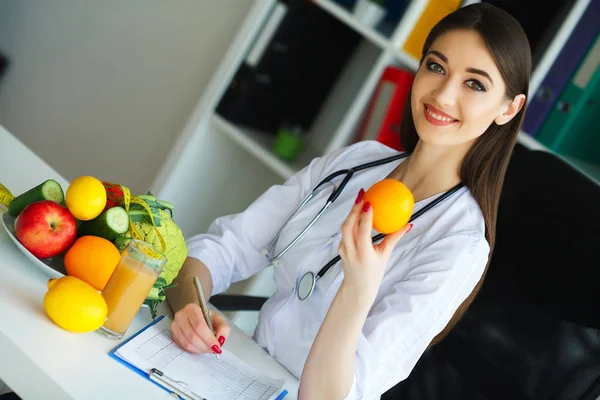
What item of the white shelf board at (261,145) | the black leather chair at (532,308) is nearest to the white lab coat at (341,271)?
the black leather chair at (532,308)

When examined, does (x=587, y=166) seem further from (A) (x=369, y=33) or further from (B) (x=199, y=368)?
(B) (x=199, y=368)

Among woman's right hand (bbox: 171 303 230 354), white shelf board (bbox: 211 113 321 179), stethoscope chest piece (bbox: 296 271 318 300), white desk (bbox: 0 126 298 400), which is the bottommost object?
white desk (bbox: 0 126 298 400)

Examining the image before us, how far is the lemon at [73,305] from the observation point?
925 mm

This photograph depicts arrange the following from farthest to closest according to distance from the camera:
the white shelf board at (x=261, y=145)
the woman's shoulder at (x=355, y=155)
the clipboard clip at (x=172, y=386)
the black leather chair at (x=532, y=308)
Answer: the white shelf board at (x=261, y=145) → the woman's shoulder at (x=355, y=155) → the black leather chair at (x=532, y=308) → the clipboard clip at (x=172, y=386)

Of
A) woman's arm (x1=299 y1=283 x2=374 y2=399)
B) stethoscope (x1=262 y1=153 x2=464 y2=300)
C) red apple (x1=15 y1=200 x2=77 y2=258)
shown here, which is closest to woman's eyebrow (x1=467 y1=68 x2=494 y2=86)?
stethoscope (x1=262 y1=153 x2=464 y2=300)

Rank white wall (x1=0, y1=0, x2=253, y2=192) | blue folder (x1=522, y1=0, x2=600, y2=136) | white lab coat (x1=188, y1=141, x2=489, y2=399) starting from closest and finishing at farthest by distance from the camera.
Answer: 1. white lab coat (x1=188, y1=141, x2=489, y2=399)
2. blue folder (x1=522, y1=0, x2=600, y2=136)
3. white wall (x1=0, y1=0, x2=253, y2=192)


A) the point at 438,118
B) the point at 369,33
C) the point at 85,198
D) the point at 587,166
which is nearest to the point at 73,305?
the point at 85,198

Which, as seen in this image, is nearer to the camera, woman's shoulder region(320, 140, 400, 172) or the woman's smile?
the woman's smile

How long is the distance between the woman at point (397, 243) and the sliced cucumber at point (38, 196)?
0.90ft

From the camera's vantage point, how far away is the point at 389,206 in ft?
3.50

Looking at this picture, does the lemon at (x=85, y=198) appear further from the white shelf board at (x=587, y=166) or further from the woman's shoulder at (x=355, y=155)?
the white shelf board at (x=587, y=166)

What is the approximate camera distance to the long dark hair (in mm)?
1282

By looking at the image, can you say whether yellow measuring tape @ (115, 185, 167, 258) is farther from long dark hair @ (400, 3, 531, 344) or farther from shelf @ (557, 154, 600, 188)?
shelf @ (557, 154, 600, 188)

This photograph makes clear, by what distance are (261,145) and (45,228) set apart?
4.38 feet
